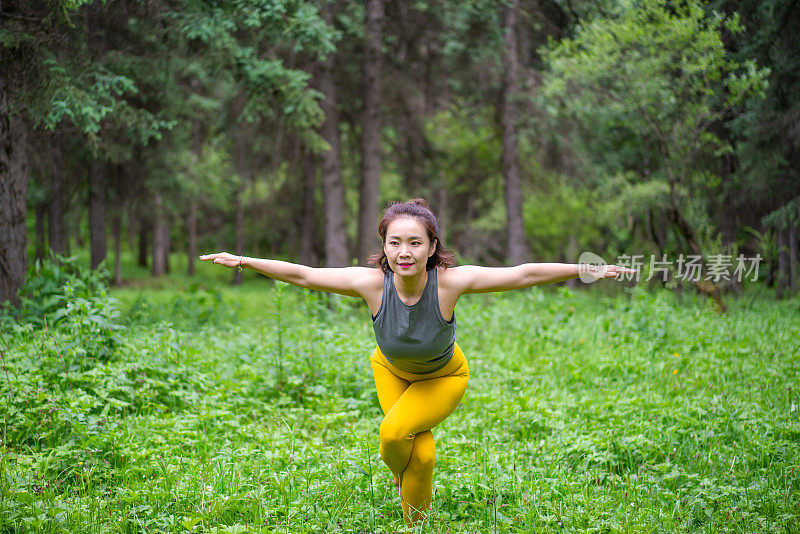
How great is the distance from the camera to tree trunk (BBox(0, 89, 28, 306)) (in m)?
8.08

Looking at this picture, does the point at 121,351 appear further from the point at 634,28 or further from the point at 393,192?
the point at 393,192

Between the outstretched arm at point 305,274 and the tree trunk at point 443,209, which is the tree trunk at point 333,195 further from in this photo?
the outstretched arm at point 305,274

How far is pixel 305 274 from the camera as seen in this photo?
→ 12.7 ft

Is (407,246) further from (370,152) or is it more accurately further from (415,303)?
(370,152)

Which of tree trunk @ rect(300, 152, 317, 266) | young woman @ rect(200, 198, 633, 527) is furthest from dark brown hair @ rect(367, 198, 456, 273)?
tree trunk @ rect(300, 152, 317, 266)

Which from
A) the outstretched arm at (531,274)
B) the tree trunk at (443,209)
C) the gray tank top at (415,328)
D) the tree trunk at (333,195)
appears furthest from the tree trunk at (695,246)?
the tree trunk at (443,209)

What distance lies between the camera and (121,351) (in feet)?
19.8

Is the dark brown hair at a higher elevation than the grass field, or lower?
higher

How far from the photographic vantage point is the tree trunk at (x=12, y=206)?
26.5ft

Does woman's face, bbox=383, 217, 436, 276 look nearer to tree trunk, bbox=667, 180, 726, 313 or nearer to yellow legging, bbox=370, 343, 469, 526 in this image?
yellow legging, bbox=370, 343, 469, 526

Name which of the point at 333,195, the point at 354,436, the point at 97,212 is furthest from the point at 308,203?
the point at 354,436

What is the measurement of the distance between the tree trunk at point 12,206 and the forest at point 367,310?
38 mm

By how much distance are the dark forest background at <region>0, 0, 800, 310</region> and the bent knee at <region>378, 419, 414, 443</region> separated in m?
6.51

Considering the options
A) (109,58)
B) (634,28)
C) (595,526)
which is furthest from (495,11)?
(595,526)
